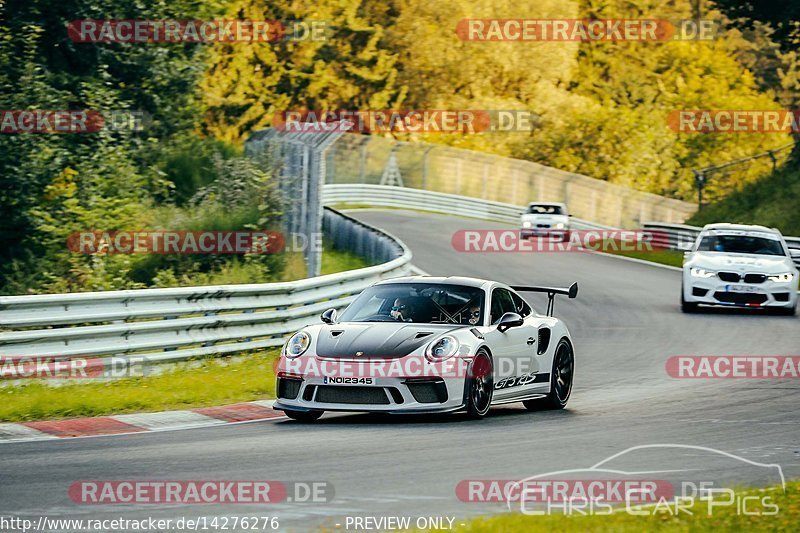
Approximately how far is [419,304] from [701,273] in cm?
1268

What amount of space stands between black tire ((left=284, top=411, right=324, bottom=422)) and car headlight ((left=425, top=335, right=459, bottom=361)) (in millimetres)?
1085

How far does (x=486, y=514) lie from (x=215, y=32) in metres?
30.3

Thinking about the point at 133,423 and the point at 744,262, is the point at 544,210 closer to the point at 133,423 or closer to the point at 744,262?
the point at 744,262

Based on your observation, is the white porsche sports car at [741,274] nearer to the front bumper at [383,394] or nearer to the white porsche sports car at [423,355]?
the white porsche sports car at [423,355]

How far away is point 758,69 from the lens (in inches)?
3642

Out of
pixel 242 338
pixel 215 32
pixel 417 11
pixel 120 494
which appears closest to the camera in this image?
pixel 120 494

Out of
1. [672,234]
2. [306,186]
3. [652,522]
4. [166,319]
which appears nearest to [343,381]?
[166,319]

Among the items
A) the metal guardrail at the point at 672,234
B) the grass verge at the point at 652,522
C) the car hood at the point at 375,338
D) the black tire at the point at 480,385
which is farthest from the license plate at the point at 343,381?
the metal guardrail at the point at 672,234

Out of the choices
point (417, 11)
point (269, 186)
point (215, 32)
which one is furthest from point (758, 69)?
point (269, 186)

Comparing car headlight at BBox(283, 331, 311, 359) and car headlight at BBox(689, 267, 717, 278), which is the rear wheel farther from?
car headlight at BBox(283, 331, 311, 359)

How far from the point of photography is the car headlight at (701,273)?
960 inches

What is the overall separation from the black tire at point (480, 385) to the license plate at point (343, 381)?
93cm

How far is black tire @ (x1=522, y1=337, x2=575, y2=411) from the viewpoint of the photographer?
13727mm

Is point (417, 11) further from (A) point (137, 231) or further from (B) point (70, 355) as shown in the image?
(B) point (70, 355)
